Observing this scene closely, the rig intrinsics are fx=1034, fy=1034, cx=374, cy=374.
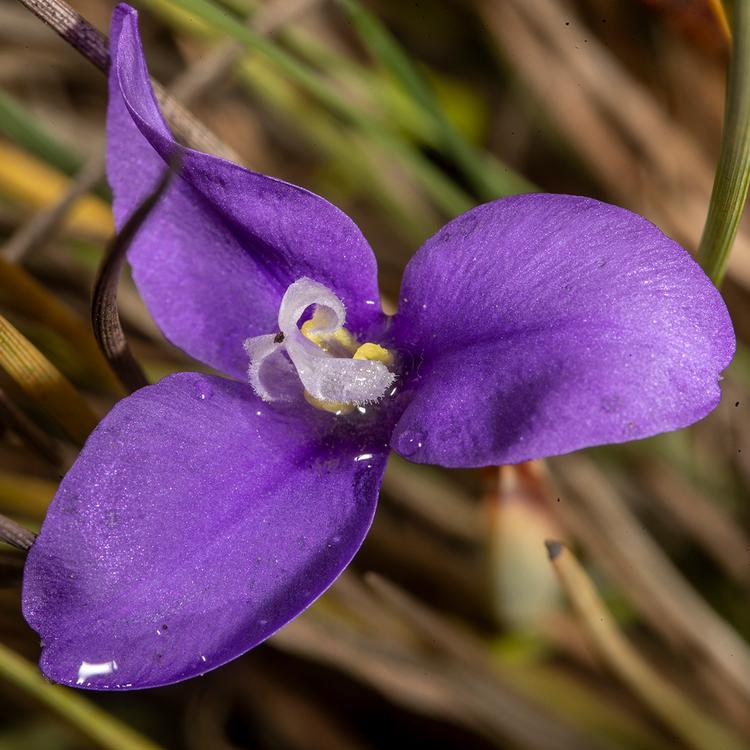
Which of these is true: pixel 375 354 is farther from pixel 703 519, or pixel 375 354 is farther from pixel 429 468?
pixel 703 519

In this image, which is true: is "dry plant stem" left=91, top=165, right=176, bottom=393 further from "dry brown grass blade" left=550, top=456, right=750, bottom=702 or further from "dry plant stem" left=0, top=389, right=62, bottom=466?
"dry brown grass blade" left=550, top=456, right=750, bottom=702

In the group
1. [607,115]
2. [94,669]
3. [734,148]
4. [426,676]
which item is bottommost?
[426,676]

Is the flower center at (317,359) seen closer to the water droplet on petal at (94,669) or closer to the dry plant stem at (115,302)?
the dry plant stem at (115,302)

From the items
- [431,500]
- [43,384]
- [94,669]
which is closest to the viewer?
[94,669]

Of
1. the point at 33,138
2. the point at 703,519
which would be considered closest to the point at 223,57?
the point at 33,138

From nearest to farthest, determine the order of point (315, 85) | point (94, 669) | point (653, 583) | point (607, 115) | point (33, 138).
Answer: point (94, 669), point (315, 85), point (33, 138), point (653, 583), point (607, 115)

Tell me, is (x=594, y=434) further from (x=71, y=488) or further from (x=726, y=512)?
(x=726, y=512)

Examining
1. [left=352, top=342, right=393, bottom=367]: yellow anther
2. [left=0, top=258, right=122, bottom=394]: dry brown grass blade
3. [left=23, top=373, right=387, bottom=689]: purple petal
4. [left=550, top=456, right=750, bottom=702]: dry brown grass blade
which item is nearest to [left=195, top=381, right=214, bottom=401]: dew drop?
[left=23, top=373, right=387, bottom=689]: purple petal
